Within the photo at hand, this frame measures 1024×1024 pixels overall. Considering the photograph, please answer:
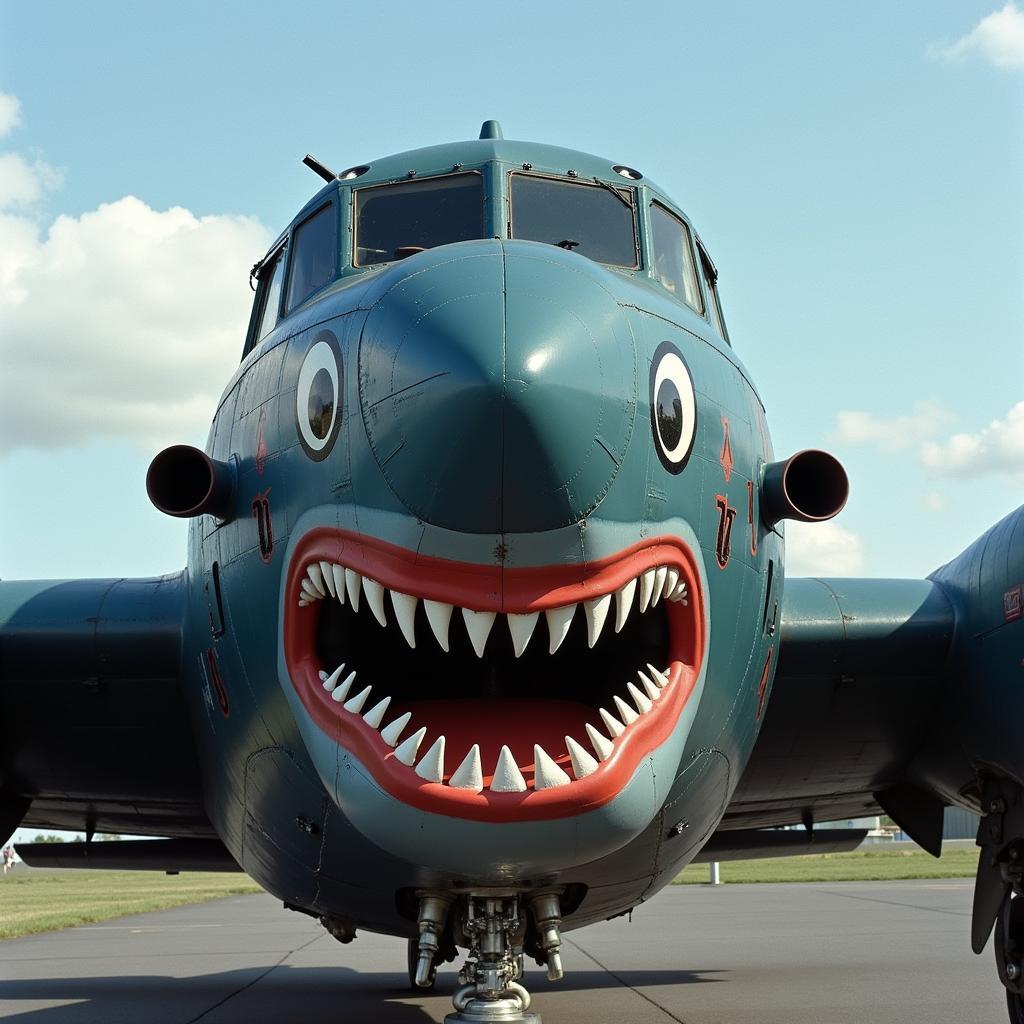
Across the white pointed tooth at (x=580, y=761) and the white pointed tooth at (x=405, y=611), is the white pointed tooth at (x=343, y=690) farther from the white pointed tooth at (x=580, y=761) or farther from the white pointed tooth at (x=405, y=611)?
the white pointed tooth at (x=580, y=761)

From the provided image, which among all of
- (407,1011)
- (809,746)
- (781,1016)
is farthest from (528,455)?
(407,1011)

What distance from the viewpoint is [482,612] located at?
169 inches

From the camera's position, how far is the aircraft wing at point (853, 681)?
8.09 meters

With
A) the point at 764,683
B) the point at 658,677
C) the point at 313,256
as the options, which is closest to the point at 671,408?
the point at 658,677

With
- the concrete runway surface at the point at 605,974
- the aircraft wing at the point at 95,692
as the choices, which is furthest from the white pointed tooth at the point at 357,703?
the concrete runway surface at the point at 605,974

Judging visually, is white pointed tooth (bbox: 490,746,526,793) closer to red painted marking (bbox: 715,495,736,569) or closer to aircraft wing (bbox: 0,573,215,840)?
red painted marking (bbox: 715,495,736,569)

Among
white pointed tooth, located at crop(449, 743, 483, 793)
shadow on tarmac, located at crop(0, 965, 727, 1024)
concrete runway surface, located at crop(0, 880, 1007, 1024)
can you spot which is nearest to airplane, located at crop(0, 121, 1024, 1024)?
white pointed tooth, located at crop(449, 743, 483, 793)

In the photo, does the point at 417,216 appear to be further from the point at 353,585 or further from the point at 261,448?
the point at 353,585

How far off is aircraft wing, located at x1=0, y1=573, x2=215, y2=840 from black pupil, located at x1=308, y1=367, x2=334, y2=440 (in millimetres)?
3212

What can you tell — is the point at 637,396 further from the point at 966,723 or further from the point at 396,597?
the point at 966,723

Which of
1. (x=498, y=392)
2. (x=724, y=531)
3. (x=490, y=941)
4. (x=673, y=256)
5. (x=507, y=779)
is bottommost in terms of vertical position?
(x=490, y=941)

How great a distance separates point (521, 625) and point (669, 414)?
1085 millimetres

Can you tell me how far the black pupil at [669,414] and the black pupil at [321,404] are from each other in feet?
4.08

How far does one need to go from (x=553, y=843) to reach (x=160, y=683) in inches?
165
